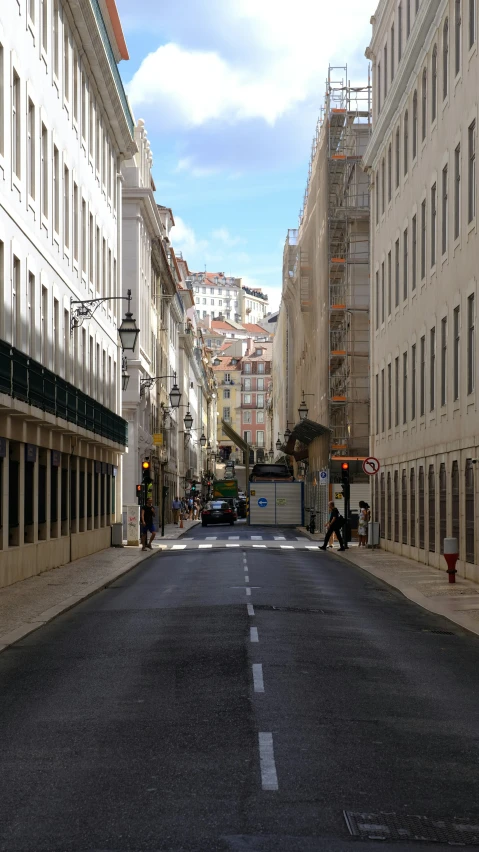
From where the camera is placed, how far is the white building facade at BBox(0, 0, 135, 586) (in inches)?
1065

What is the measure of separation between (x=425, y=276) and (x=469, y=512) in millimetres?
9929

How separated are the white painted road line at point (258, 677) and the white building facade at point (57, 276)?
1175cm

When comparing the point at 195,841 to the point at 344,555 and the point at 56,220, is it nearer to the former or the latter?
the point at 56,220

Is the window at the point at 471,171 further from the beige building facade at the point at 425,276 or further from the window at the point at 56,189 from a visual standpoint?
the window at the point at 56,189

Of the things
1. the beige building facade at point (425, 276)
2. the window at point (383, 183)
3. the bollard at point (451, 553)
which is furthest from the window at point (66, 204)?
the bollard at point (451, 553)

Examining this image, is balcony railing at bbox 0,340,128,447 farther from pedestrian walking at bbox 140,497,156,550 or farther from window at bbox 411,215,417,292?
window at bbox 411,215,417,292

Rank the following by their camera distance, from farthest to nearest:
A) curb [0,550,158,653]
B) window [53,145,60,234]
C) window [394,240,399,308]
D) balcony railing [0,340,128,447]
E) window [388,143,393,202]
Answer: window [388,143,393,202] < window [394,240,399,308] < window [53,145,60,234] < balcony railing [0,340,128,447] < curb [0,550,158,653]

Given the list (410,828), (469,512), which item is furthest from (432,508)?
(410,828)

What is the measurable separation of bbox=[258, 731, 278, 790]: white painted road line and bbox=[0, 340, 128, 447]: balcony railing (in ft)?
50.1

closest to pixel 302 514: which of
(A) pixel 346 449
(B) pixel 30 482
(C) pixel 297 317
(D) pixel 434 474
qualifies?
(A) pixel 346 449

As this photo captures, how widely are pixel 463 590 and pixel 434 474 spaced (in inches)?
384

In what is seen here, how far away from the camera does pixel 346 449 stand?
6306 centimetres

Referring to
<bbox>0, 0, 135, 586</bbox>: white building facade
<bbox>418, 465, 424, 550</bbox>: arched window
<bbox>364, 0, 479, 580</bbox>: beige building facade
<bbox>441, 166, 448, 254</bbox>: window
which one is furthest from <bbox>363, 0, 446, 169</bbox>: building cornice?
<bbox>418, 465, 424, 550</bbox>: arched window

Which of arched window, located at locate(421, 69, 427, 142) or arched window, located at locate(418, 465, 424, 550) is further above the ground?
arched window, located at locate(421, 69, 427, 142)
